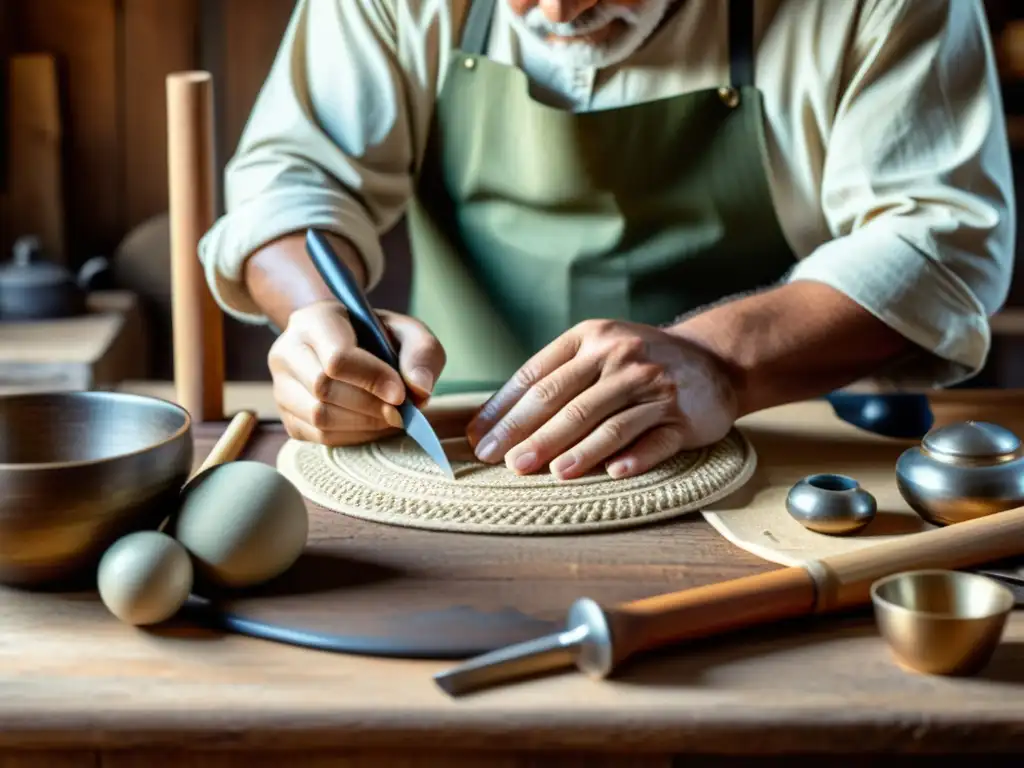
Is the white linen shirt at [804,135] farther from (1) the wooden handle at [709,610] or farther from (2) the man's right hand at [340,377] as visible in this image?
(1) the wooden handle at [709,610]

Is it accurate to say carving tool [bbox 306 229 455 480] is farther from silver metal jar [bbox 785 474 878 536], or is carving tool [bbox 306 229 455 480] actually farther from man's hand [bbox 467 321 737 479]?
silver metal jar [bbox 785 474 878 536]

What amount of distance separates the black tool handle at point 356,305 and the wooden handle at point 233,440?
0.14 metres

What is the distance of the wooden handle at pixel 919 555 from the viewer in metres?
0.72

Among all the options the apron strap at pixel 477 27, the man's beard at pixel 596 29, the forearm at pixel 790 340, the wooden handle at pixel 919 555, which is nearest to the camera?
the wooden handle at pixel 919 555

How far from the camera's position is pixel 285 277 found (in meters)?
1.21

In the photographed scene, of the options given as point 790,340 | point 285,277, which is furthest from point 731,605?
point 285,277

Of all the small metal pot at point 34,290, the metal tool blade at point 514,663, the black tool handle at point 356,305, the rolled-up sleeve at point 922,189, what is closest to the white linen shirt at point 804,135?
the rolled-up sleeve at point 922,189

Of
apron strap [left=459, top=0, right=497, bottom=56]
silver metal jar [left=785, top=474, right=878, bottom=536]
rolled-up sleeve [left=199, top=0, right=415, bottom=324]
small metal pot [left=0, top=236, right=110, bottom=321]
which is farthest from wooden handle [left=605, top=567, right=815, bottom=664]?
small metal pot [left=0, top=236, right=110, bottom=321]

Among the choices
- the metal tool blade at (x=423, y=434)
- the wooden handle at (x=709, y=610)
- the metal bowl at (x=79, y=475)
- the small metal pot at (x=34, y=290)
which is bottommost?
the small metal pot at (x=34, y=290)

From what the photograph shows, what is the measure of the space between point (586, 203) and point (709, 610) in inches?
31.9

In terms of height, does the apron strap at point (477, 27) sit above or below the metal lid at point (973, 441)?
above

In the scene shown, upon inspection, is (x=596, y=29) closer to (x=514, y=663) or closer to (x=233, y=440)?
(x=233, y=440)

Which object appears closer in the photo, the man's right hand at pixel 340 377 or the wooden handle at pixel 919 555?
the wooden handle at pixel 919 555

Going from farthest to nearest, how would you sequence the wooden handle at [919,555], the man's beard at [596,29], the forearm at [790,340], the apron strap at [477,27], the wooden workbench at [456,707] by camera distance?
the apron strap at [477,27] → the man's beard at [596,29] → the forearm at [790,340] → the wooden handle at [919,555] → the wooden workbench at [456,707]
